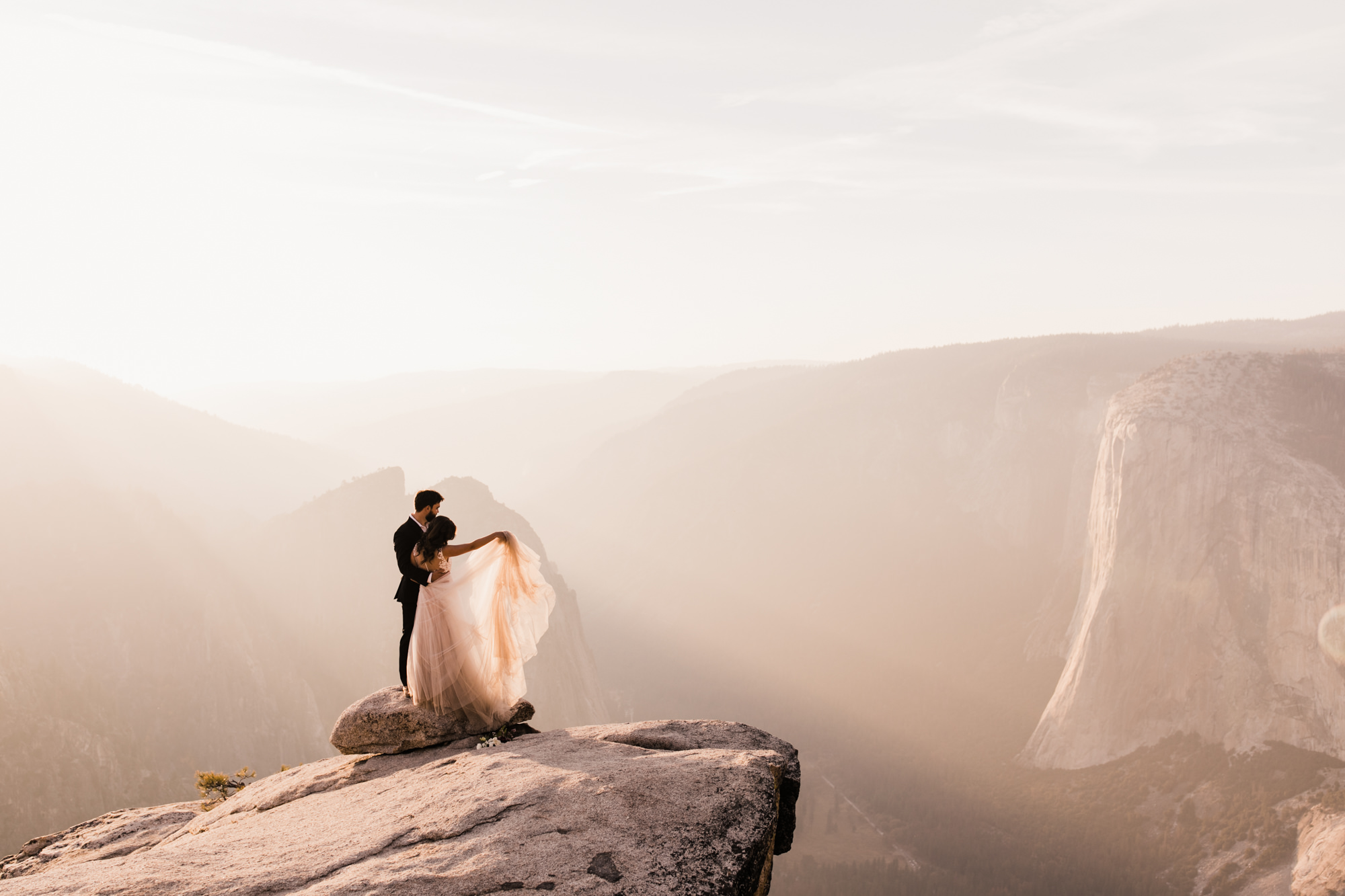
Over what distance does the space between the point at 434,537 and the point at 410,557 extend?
441 mm

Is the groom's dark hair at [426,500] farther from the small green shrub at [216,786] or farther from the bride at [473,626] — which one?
the small green shrub at [216,786]

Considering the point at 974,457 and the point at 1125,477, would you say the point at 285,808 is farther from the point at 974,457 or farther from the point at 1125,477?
the point at 974,457

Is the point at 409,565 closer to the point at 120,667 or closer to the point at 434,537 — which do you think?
the point at 434,537

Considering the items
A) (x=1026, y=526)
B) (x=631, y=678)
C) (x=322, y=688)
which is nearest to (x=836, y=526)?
(x=1026, y=526)

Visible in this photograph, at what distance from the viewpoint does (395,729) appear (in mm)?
10805

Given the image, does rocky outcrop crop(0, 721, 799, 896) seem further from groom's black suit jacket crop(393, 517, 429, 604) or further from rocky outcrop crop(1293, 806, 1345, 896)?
rocky outcrop crop(1293, 806, 1345, 896)

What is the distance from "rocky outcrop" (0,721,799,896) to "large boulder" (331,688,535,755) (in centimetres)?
44

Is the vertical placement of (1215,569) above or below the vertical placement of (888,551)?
above

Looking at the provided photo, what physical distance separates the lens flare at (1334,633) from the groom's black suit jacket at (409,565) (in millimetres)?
60044

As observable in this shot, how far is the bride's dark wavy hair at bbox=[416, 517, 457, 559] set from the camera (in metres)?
10.8

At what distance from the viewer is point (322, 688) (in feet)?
164

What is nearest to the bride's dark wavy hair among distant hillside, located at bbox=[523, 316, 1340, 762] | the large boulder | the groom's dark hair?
the groom's dark hair

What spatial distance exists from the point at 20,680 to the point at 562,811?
3943 cm

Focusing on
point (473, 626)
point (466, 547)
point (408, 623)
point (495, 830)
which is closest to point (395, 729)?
point (408, 623)
